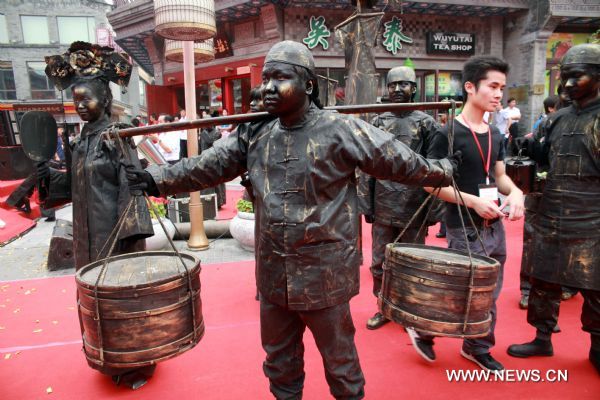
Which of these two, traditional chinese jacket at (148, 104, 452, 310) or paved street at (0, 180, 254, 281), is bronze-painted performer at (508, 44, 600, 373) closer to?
traditional chinese jacket at (148, 104, 452, 310)

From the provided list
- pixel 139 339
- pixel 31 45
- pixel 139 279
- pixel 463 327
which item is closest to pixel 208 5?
pixel 139 279

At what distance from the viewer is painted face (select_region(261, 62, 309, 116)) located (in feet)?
6.23

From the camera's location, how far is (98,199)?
2959 mm

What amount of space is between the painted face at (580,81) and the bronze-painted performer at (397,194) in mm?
1149

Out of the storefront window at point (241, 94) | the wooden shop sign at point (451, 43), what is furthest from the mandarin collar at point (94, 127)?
the wooden shop sign at point (451, 43)

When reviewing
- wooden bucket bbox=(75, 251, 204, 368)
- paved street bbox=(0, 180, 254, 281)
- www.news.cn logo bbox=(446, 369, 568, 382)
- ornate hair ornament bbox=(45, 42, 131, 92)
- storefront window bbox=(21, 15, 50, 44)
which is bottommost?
www.news.cn logo bbox=(446, 369, 568, 382)

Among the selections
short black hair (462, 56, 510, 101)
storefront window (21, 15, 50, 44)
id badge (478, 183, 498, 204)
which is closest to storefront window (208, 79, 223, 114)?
short black hair (462, 56, 510, 101)

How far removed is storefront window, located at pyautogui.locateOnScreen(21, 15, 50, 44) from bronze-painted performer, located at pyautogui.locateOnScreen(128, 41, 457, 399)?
113 ft

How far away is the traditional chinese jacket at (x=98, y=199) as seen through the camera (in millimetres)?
2957

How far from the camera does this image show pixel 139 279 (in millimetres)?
2281

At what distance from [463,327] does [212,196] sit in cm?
648

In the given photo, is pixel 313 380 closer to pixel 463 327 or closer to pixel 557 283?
pixel 463 327

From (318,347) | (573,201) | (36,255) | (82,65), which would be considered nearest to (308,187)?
(318,347)

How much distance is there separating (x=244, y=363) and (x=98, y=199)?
5.59 ft
